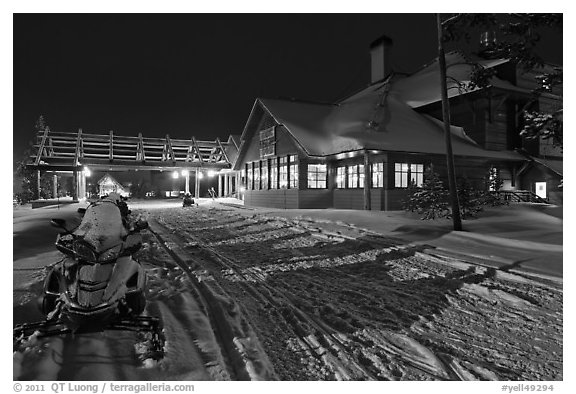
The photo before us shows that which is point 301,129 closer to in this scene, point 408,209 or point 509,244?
point 408,209

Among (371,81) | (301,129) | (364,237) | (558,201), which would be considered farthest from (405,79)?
(364,237)

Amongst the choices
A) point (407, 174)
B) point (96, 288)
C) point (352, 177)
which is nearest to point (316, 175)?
point (352, 177)

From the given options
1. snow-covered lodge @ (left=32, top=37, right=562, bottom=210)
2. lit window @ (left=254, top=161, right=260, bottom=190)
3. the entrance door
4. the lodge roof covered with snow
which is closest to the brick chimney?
snow-covered lodge @ (left=32, top=37, right=562, bottom=210)

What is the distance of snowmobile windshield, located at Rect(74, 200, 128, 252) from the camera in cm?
340

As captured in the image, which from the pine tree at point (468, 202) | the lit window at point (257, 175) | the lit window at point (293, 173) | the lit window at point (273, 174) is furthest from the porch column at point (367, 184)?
the lit window at point (257, 175)

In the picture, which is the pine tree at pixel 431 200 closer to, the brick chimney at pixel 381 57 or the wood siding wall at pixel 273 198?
the wood siding wall at pixel 273 198

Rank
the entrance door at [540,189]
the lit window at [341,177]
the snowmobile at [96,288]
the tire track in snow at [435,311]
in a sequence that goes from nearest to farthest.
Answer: the snowmobile at [96,288] < the tire track in snow at [435,311] < the lit window at [341,177] < the entrance door at [540,189]

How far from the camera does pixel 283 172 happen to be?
22734 millimetres

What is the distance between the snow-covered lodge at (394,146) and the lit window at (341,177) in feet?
0.21

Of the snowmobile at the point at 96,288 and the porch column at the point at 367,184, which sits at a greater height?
the porch column at the point at 367,184

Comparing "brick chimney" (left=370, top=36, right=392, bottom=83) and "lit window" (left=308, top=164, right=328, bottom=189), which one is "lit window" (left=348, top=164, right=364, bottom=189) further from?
"brick chimney" (left=370, top=36, right=392, bottom=83)

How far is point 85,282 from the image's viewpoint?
3131 millimetres

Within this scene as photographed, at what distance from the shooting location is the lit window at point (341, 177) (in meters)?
20.0
